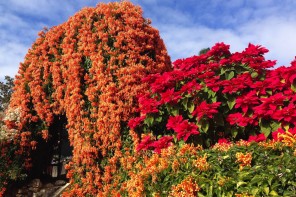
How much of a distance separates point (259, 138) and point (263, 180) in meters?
1.95

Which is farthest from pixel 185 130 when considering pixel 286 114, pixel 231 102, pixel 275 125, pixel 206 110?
pixel 286 114

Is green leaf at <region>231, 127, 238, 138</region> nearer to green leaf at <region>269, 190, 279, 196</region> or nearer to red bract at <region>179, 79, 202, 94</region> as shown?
red bract at <region>179, 79, 202, 94</region>

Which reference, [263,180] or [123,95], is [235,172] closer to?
[263,180]

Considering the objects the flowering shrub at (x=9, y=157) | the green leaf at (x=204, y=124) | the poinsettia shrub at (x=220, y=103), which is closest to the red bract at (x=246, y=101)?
the poinsettia shrub at (x=220, y=103)

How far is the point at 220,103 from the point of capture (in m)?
5.30

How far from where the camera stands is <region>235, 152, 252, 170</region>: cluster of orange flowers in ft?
12.0

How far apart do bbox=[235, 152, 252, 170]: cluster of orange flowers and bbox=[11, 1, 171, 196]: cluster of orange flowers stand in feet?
8.89

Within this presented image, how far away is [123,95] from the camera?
20.6 ft

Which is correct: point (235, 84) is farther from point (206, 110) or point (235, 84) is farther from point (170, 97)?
point (170, 97)

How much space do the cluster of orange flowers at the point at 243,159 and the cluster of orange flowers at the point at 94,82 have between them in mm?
2709

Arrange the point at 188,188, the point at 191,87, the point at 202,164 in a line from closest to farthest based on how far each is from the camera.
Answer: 1. the point at 188,188
2. the point at 202,164
3. the point at 191,87

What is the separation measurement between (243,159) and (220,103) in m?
1.70

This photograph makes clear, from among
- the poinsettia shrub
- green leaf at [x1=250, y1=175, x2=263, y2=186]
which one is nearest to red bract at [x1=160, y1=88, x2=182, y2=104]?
the poinsettia shrub

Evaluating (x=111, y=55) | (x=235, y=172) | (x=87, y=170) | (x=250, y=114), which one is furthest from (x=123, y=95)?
(x=235, y=172)
